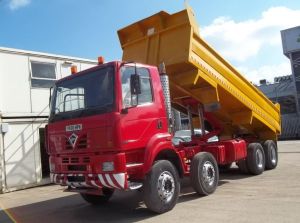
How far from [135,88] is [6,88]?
8.40 metres

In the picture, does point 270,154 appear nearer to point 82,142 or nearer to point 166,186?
point 166,186

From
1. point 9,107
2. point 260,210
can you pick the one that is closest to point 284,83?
point 9,107

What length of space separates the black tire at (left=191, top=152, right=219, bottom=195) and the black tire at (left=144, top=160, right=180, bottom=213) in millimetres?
772

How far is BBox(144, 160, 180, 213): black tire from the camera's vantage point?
724 centimetres

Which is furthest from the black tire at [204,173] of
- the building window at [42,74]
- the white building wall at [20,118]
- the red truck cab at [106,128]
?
the building window at [42,74]

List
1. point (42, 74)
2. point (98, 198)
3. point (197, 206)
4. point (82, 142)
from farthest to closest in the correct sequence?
point (42, 74) → point (98, 198) → point (197, 206) → point (82, 142)

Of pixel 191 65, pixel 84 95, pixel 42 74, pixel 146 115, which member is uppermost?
pixel 42 74

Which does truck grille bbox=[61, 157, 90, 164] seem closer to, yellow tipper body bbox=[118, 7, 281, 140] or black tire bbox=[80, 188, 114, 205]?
black tire bbox=[80, 188, 114, 205]

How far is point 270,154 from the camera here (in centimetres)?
1261

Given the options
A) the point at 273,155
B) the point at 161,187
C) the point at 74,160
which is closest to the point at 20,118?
the point at 74,160

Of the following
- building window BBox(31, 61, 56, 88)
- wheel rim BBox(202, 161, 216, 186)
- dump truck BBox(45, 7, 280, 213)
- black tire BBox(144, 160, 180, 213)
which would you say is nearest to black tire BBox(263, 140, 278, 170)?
dump truck BBox(45, 7, 280, 213)

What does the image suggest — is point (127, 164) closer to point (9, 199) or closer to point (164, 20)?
point (164, 20)

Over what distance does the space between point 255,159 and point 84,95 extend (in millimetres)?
6158

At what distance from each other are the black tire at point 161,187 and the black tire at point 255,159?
4.28 meters
